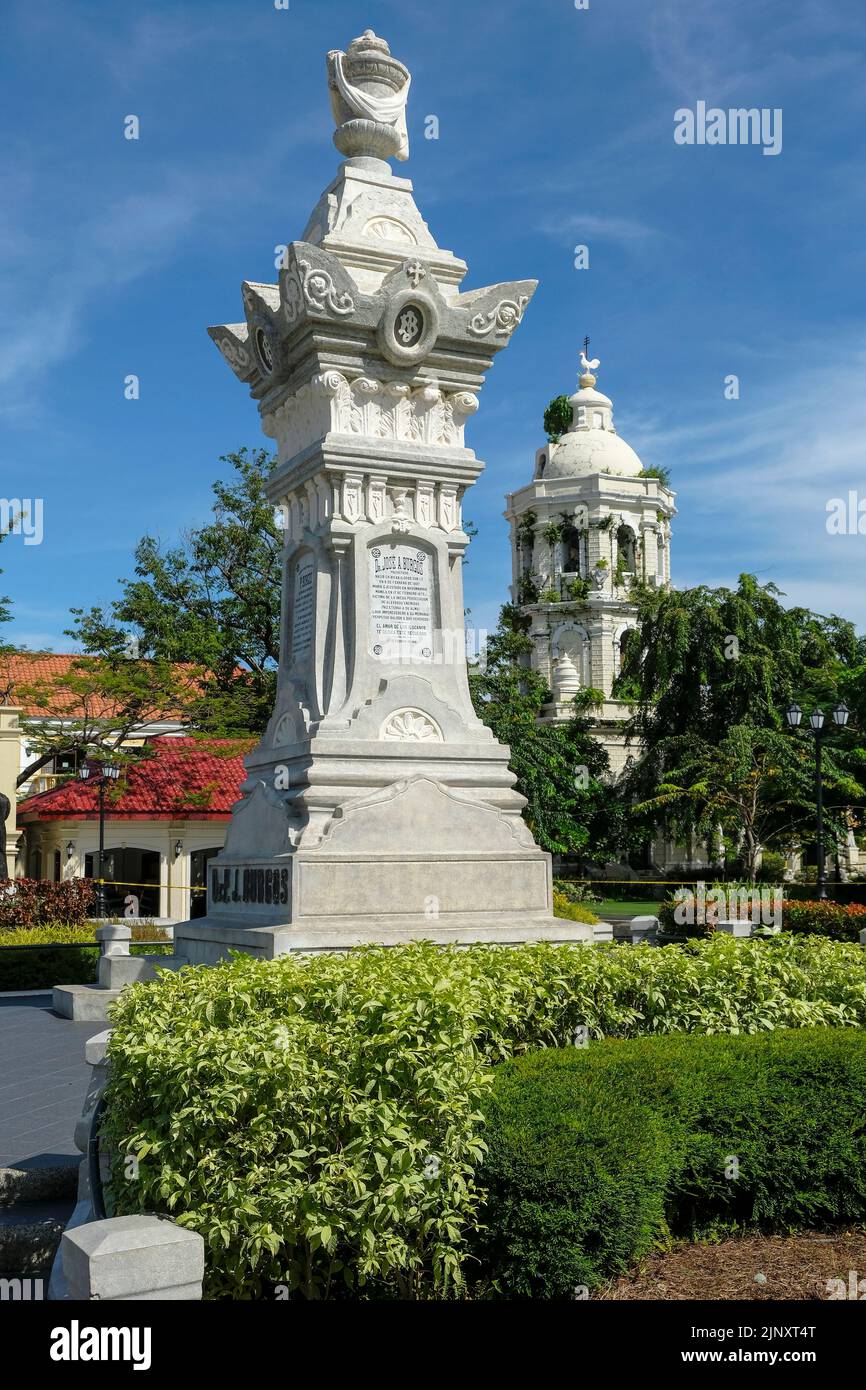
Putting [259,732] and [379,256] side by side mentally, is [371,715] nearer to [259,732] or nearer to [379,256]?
[379,256]

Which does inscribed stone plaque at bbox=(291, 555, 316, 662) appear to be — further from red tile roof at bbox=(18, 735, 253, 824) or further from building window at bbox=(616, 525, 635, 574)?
building window at bbox=(616, 525, 635, 574)

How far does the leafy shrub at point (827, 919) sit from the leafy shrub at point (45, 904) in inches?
491

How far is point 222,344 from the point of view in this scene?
12789mm

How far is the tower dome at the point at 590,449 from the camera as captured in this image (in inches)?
2564

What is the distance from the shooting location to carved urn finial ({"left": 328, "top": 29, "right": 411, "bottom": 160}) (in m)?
12.4

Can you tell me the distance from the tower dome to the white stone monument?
176 feet

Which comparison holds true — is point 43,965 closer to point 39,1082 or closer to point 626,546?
point 39,1082

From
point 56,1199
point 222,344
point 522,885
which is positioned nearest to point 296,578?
point 222,344

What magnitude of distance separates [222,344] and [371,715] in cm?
452

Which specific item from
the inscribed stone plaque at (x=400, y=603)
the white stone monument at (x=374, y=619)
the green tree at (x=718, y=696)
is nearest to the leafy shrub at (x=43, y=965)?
the white stone monument at (x=374, y=619)

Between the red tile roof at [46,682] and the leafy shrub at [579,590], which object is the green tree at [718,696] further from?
the leafy shrub at [579,590]

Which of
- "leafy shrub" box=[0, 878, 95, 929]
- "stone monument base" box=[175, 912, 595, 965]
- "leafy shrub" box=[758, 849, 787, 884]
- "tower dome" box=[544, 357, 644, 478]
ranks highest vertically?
"tower dome" box=[544, 357, 644, 478]

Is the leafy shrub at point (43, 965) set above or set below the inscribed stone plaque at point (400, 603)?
below

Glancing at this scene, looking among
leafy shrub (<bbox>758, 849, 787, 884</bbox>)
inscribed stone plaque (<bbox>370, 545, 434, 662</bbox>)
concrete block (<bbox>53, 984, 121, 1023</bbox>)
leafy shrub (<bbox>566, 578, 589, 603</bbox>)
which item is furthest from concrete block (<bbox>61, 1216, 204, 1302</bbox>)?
leafy shrub (<bbox>566, 578, 589, 603</bbox>)
